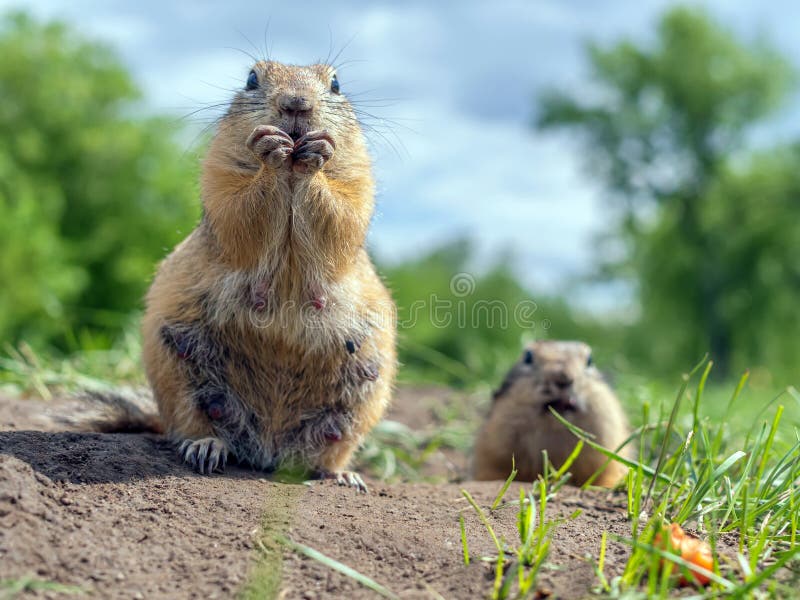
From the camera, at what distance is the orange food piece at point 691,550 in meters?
2.65

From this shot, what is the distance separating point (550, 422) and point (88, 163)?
12898 millimetres

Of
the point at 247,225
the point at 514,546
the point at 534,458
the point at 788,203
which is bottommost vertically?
the point at 534,458

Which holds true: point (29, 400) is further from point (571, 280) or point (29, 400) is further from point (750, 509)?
point (571, 280)

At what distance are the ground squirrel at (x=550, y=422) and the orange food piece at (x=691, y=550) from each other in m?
2.47

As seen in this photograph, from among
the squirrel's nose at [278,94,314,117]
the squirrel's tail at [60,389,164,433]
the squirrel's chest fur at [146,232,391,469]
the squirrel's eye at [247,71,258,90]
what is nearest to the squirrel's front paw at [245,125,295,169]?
the squirrel's nose at [278,94,314,117]

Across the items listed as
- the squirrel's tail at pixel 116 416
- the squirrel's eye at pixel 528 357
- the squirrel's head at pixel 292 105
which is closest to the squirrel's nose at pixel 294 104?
the squirrel's head at pixel 292 105

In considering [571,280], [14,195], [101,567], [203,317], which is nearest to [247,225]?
[203,317]

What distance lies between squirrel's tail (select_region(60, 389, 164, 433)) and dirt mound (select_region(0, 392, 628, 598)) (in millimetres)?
1001

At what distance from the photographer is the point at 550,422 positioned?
5.66 meters

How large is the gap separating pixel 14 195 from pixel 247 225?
472 inches

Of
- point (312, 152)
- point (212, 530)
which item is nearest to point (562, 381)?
point (312, 152)

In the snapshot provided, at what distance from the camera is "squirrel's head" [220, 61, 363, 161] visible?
13.7 ft

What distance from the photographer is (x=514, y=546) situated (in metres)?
3.02

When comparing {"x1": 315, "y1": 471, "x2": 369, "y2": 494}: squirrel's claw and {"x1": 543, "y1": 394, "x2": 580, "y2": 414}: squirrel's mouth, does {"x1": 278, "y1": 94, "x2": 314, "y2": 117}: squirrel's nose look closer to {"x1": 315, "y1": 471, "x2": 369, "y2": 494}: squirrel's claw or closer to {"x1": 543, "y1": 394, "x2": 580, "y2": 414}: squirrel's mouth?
{"x1": 315, "y1": 471, "x2": 369, "y2": 494}: squirrel's claw
